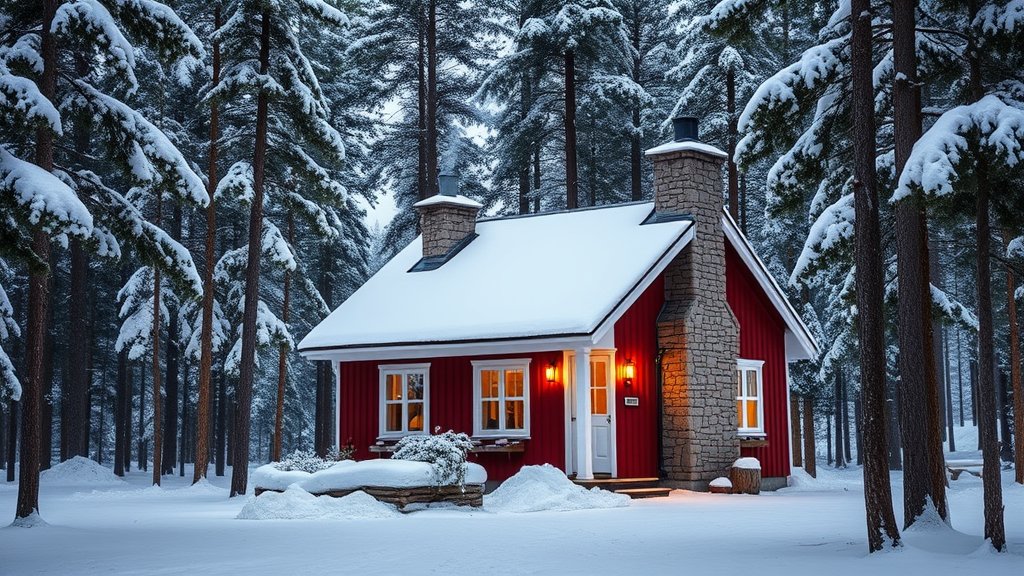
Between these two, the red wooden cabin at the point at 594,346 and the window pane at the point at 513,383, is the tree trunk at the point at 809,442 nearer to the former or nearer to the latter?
the red wooden cabin at the point at 594,346

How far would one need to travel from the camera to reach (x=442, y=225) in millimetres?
26547

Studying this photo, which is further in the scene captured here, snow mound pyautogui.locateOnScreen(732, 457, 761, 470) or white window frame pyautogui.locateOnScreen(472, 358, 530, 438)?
snow mound pyautogui.locateOnScreen(732, 457, 761, 470)

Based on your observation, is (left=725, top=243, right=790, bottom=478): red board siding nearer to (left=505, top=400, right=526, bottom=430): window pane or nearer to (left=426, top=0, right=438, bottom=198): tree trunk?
(left=505, top=400, right=526, bottom=430): window pane

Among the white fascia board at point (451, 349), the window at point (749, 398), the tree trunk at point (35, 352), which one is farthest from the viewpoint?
the window at point (749, 398)

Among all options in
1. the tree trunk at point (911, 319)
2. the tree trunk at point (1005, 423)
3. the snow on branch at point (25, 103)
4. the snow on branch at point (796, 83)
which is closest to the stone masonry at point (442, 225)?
the snow on branch at point (25, 103)

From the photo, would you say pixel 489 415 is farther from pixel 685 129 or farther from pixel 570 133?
pixel 570 133

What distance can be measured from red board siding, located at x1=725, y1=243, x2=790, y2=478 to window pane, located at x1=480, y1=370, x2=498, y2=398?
5746mm

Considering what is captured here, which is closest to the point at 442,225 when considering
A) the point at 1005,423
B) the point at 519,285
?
the point at 519,285

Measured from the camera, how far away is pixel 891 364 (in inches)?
1484

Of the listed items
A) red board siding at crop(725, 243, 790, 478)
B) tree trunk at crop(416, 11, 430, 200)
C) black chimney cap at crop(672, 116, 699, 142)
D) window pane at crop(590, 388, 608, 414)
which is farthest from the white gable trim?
tree trunk at crop(416, 11, 430, 200)

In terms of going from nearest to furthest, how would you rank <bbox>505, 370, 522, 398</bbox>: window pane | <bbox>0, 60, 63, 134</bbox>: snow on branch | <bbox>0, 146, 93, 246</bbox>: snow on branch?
1. <bbox>0, 146, 93, 246</bbox>: snow on branch
2. <bbox>0, 60, 63, 134</bbox>: snow on branch
3. <bbox>505, 370, 522, 398</bbox>: window pane

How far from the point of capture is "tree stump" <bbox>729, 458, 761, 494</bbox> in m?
22.6

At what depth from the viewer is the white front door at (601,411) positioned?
72.3 feet

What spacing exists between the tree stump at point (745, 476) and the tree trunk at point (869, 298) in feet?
37.9
